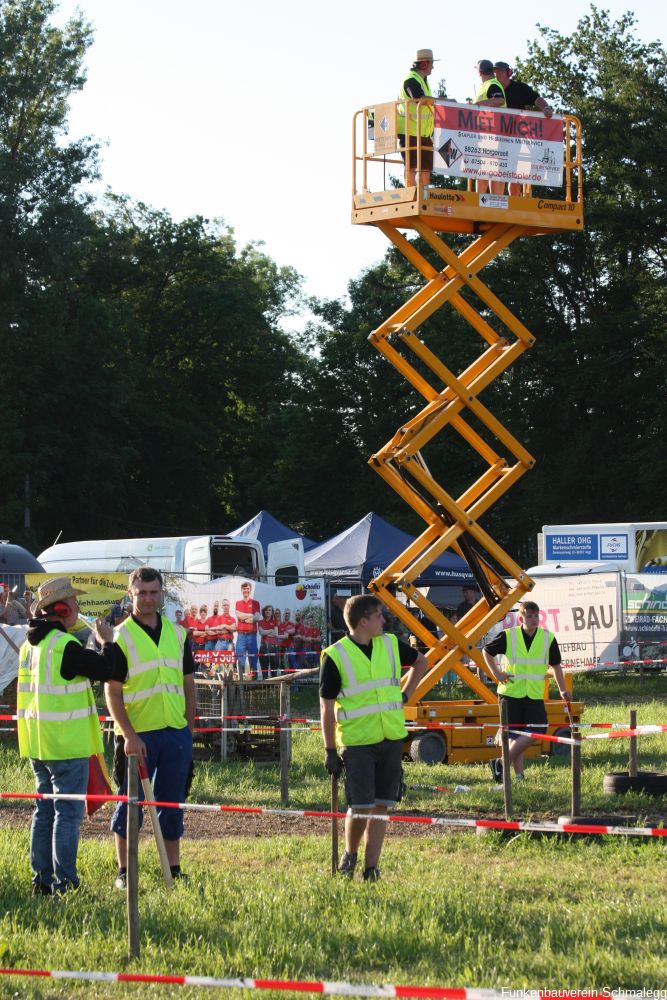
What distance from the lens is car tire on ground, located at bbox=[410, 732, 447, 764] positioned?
14.9 meters

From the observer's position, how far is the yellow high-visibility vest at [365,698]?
8617mm

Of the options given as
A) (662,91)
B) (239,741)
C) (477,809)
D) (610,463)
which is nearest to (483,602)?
(239,741)

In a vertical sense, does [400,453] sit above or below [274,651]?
above

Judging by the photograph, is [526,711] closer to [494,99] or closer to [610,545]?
[494,99]

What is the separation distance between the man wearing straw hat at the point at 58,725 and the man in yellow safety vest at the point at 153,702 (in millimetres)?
205

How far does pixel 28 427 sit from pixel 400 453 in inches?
1423

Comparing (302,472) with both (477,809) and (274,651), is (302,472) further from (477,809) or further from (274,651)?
(477,809)

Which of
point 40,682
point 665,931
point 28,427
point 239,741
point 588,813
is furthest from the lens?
point 28,427

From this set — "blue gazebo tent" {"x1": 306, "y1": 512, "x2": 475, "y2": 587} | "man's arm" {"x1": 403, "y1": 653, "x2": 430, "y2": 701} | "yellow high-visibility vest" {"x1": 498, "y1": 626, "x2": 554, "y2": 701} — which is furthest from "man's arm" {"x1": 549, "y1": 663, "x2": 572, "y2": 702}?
"blue gazebo tent" {"x1": 306, "y1": 512, "x2": 475, "y2": 587}

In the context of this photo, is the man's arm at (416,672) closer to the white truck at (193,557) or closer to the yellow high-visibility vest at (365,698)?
the yellow high-visibility vest at (365,698)

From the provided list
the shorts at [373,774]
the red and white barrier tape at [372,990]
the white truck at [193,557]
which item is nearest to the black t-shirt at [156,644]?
the shorts at [373,774]

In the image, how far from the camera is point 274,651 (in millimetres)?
23375

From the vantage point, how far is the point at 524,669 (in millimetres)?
13430

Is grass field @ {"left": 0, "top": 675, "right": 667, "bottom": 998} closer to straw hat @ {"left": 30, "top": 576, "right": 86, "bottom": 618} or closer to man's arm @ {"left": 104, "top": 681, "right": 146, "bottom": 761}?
man's arm @ {"left": 104, "top": 681, "right": 146, "bottom": 761}
